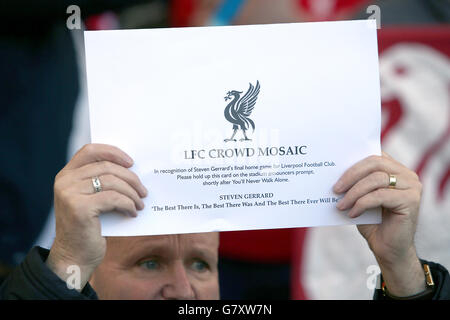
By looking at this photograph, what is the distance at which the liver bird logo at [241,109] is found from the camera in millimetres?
1768

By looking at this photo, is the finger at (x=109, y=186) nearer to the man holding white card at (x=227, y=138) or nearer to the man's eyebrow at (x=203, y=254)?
the man holding white card at (x=227, y=138)

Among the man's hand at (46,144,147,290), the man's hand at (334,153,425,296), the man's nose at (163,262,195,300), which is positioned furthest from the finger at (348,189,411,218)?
the man's nose at (163,262,195,300)

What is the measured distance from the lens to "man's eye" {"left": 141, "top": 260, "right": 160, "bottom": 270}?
88.0 inches

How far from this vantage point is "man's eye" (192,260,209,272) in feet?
7.43

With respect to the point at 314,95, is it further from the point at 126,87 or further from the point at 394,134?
the point at 394,134

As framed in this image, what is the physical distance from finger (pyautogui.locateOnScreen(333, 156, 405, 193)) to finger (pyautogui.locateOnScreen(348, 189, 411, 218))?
0.05 metres

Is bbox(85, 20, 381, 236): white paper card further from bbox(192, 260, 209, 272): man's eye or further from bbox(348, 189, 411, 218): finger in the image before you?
bbox(192, 260, 209, 272): man's eye

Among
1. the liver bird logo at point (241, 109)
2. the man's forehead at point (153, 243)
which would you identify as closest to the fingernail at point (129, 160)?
the liver bird logo at point (241, 109)

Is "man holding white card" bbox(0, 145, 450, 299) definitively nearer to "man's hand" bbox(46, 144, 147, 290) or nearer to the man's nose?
"man's hand" bbox(46, 144, 147, 290)

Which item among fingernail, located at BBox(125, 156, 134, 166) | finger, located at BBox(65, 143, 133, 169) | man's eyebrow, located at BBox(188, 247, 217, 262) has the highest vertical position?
finger, located at BBox(65, 143, 133, 169)

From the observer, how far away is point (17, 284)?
178cm

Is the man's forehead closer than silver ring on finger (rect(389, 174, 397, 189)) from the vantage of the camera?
No

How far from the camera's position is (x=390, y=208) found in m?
1.81

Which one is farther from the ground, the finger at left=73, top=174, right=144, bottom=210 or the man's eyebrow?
the finger at left=73, top=174, right=144, bottom=210
